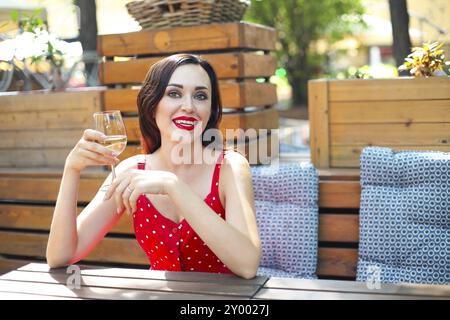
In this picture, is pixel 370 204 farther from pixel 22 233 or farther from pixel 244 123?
pixel 22 233

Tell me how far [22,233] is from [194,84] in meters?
1.88

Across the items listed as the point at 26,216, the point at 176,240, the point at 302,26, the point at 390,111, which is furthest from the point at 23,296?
the point at 302,26

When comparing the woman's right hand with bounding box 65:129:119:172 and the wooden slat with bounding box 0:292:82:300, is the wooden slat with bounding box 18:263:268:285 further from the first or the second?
the woman's right hand with bounding box 65:129:119:172

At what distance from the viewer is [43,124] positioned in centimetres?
380

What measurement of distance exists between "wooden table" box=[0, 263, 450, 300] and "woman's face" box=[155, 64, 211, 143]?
1.76ft

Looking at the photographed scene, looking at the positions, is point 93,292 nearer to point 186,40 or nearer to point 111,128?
point 111,128

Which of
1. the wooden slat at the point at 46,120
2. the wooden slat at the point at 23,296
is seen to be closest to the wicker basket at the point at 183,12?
the wooden slat at the point at 46,120

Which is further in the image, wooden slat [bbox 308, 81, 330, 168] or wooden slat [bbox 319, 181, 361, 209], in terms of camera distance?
wooden slat [bbox 308, 81, 330, 168]

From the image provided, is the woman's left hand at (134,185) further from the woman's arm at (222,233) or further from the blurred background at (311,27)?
the blurred background at (311,27)

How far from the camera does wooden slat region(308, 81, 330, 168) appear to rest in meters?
3.14

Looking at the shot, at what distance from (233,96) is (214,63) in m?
0.21

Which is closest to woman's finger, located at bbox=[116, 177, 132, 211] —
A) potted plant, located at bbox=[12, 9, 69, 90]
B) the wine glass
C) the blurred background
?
the wine glass
